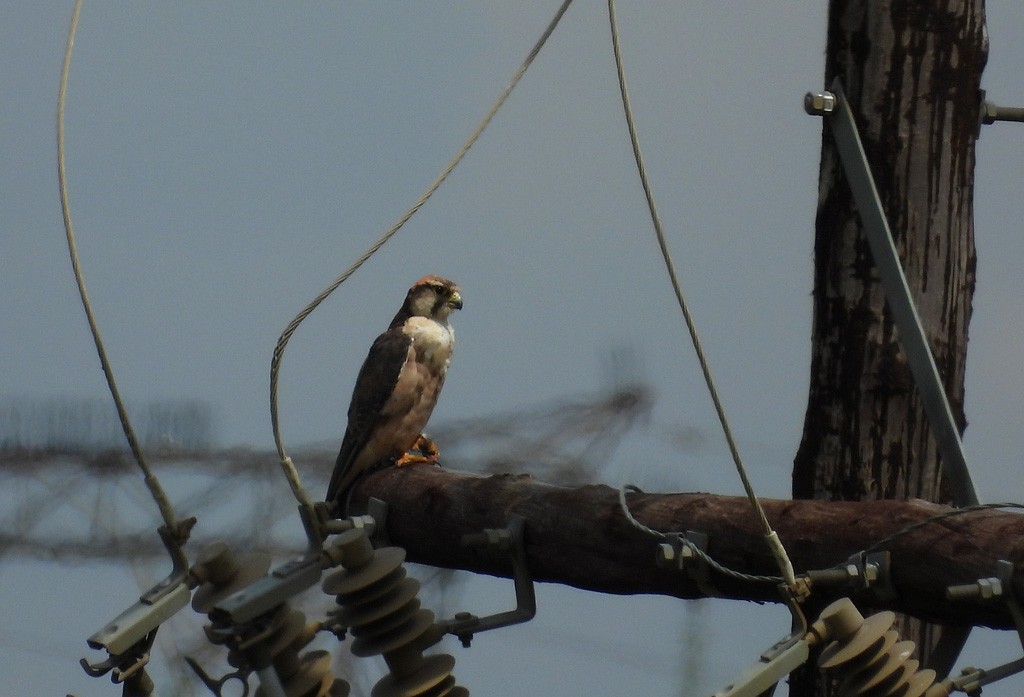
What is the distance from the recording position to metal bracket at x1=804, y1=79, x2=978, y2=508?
3633mm

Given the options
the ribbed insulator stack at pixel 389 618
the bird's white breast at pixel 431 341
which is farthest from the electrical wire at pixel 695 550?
the bird's white breast at pixel 431 341

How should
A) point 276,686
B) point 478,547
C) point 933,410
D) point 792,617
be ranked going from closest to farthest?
point 276,686
point 792,617
point 933,410
point 478,547

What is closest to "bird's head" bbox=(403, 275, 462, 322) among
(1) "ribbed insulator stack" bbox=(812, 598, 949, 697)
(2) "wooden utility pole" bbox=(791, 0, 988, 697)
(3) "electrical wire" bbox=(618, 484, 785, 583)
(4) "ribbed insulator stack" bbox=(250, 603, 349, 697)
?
(2) "wooden utility pole" bbox=(791, 0, 988, 697)

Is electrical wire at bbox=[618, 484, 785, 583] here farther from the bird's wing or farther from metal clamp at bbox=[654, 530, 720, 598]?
the bird's wing

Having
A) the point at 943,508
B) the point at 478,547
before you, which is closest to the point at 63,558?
the point at 478,547

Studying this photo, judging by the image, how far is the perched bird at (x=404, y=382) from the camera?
5.68 metres

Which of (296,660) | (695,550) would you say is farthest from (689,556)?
(296,660)

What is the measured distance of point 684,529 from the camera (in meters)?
3.44

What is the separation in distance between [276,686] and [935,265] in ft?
6.99

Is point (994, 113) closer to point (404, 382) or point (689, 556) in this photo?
point (689, 556)

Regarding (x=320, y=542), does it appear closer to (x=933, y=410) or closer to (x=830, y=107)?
(x=933, y=410)

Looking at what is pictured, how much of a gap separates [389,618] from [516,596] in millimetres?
791

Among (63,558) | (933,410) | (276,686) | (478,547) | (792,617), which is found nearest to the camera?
(276,686)

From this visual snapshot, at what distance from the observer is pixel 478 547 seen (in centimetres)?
394
